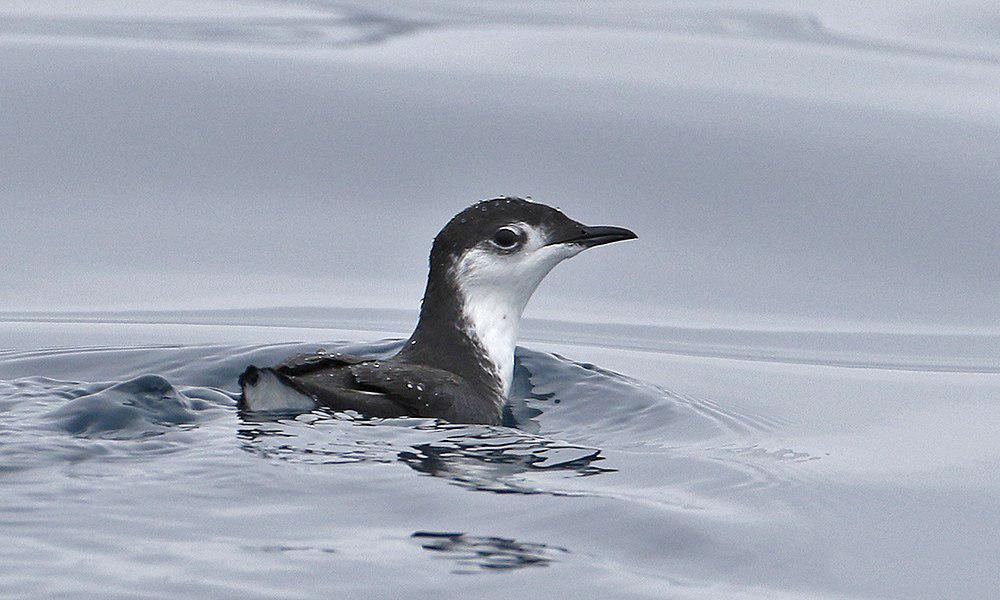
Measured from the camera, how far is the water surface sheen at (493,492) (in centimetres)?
566

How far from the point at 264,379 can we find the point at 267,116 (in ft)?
14.6

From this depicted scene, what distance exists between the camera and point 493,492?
6465 mm

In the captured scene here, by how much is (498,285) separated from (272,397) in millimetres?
1654

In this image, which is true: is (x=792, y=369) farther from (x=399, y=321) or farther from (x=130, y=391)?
(x=130, y=391)

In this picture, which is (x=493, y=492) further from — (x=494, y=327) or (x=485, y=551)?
(x=494, y=327)

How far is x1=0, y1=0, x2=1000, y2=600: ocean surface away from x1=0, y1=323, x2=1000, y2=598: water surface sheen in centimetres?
2

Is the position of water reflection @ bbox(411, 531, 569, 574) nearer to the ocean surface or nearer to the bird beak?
the ocean surface

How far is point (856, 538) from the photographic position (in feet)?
21.1

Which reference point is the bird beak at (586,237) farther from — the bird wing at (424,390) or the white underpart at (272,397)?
the white underpart at (272,397)

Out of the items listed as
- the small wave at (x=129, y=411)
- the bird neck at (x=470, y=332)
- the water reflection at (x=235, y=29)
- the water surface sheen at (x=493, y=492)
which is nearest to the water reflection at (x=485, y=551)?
the water surface sheen at (x=493, y=492)

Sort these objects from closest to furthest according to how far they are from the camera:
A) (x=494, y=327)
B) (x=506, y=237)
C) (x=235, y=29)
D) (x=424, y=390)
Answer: (x=424, y=390), (x=506, y=237), (x=494, y=327), (x=235, y=29)

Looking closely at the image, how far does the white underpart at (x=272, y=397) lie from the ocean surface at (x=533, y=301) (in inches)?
→ 2.7

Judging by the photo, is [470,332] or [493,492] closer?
[493,492]

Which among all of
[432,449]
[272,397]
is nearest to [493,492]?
[432,449]
